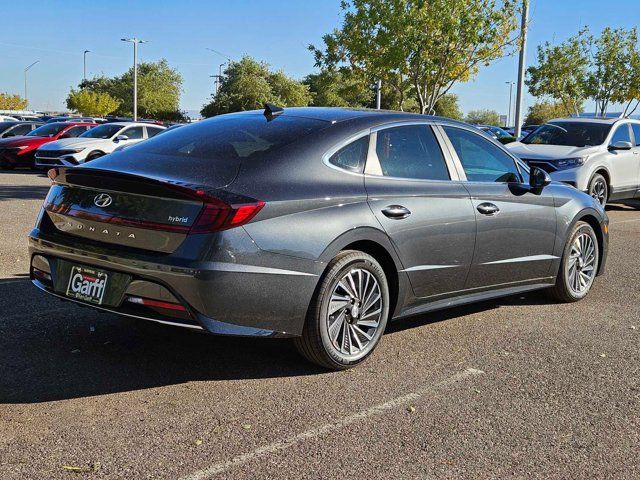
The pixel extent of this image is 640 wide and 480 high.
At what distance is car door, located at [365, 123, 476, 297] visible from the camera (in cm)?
494

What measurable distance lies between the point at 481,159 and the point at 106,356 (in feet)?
10.1

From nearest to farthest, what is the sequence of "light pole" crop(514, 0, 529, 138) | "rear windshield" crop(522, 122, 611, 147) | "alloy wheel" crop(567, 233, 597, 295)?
"alloy wheel" crop(567, 233, 597, 295), "rear windshield" crop(522, 122, 611, 147), "light pole" crop(514, 0, 529, 138)

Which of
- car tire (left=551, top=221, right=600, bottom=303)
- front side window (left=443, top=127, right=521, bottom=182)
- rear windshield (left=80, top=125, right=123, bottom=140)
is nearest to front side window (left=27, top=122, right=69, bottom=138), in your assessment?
rear windshield (left=80, top=125, right=123, bottom=140)

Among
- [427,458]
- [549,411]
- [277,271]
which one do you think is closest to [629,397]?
[549,411]

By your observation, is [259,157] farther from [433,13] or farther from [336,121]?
[433,13]

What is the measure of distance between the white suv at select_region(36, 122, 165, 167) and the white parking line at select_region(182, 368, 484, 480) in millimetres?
16068

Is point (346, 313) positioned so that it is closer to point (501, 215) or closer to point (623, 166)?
point (501, 215)

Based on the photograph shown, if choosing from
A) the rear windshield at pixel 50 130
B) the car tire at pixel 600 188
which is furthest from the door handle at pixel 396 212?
the rear windshield at pixel 50 130

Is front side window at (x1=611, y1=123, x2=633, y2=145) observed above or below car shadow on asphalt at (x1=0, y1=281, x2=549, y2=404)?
above

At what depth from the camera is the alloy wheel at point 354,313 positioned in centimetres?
462

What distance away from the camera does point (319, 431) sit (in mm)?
3783

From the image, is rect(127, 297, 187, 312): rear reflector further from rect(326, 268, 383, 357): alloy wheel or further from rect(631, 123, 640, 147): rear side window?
rect(631, 123, 640, 147): rear side window

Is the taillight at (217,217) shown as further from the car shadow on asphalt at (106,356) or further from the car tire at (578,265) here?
the car tire at (578,265)

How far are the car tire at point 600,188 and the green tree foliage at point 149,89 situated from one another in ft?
218
